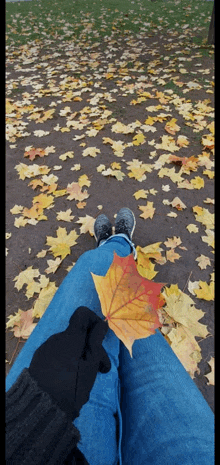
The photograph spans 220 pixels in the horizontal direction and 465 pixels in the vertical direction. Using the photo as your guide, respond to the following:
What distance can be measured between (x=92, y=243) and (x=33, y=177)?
1165 millimetres

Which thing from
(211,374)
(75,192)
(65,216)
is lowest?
(211,374)

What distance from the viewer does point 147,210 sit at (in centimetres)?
234

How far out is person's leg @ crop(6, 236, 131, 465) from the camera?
2.69 feet

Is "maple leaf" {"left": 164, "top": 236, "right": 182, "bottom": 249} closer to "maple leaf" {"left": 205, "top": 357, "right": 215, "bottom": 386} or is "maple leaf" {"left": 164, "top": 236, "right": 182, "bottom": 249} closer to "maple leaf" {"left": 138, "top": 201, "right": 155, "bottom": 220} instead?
"maple leaf" {"left": 138, "top": 201, "right": 155, "bottom": 220}

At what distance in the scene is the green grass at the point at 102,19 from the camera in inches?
249

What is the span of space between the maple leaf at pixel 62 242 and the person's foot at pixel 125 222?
1.32ft

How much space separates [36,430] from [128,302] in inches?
21.8

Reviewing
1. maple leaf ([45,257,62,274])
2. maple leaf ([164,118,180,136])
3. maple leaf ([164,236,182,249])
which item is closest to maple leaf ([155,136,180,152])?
maple leaf ([164,118,180,136])

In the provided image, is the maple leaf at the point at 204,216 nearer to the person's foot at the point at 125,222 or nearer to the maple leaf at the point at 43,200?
the person's foot at the point at 125,222

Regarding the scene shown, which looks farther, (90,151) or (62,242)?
(90,151)

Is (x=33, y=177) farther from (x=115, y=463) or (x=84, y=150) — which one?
(x=115, y=463)

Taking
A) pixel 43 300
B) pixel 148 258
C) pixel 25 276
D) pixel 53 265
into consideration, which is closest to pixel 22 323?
pixel 43 300

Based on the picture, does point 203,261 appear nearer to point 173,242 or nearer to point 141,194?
point 173,242
